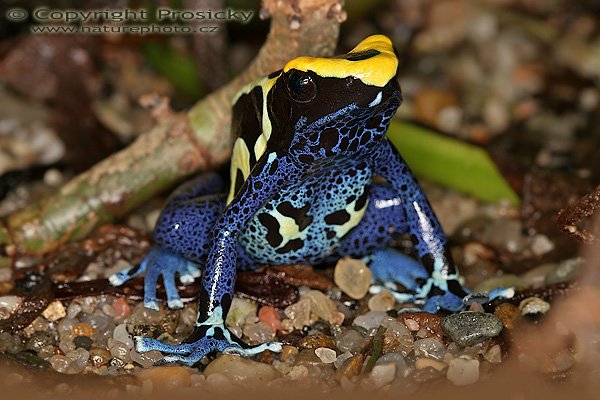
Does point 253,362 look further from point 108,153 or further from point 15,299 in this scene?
point 108,153

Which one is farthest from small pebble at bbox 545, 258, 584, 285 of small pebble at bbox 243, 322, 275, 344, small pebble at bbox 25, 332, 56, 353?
small pebble at bbox 25, 332, 56, 353

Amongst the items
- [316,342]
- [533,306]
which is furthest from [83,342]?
[533,306]

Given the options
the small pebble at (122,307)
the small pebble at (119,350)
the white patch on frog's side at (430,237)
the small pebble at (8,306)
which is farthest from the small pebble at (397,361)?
the small pebble at (8,306)

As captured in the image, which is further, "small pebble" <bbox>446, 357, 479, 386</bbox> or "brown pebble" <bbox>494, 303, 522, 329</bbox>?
"brown pebble" <bbox>494, 303, 522, 329</bbox>

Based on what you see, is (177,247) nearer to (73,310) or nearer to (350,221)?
(73,310)

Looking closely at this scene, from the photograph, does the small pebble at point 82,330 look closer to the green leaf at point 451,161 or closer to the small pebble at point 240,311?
the small pebble at point 240,311

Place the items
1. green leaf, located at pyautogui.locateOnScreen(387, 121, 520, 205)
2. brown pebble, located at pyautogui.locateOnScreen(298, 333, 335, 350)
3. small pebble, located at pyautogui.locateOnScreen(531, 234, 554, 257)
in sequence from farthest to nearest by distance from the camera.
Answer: green leaf, located at pyautogui.locateOnScreen(387, 121, 520, 205) → small pebble, located at pyautogui.locateOnScreen(531, 234, 554, 257) → brown pebble, located at pyautogui.locateOnScreen(298, 333, 335, 350)

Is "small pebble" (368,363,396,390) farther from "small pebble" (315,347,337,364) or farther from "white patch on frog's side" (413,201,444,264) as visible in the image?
"white patch on frog's side" (413,201,444,264)
